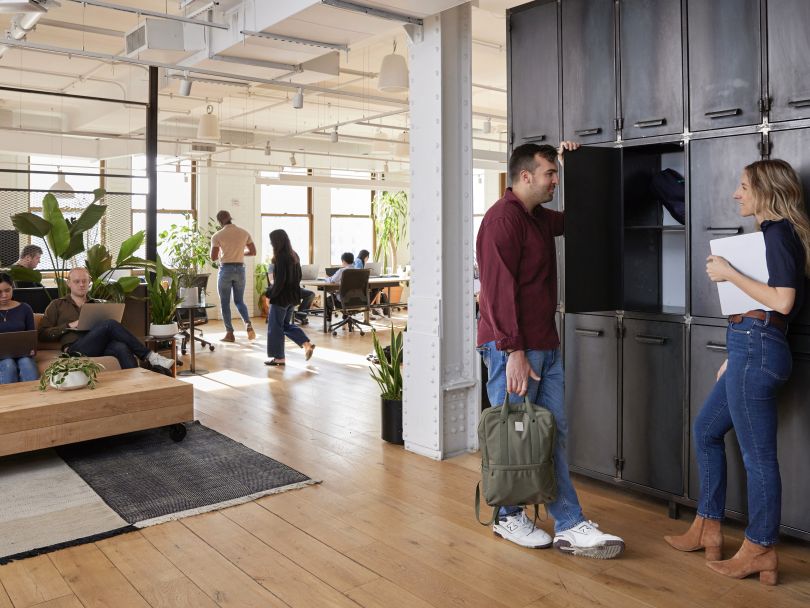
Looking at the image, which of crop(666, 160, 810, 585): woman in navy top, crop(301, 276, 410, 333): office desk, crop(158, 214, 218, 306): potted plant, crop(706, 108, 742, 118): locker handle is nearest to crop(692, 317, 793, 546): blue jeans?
crop(666, 160, 810, 585): woman in navy top

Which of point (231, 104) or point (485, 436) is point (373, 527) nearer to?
point (485, 436)

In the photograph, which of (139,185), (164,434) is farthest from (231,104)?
(164,434)

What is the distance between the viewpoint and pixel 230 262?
34.7ft

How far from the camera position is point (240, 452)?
4.93m

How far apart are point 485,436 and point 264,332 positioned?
30.7 ft

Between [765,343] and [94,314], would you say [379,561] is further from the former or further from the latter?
[94,314]

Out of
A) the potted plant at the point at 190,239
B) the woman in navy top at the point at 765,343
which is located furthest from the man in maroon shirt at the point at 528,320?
the potted plant at the point at 190,239

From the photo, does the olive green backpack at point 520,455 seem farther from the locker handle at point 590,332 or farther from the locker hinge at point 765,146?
the locker hinge at point 765,146

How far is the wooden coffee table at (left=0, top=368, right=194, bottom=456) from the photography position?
4422 millimetres

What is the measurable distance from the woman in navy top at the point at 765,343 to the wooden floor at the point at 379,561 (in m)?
0.22

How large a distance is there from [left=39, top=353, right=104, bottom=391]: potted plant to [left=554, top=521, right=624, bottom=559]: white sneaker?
3.14 meters

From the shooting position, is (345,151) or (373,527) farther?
(345,151)

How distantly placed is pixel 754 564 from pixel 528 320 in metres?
1.30

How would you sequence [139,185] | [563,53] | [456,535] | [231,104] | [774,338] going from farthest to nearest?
[139,185]
[231,104]
[563,53]
[456,535]
[774,338]
